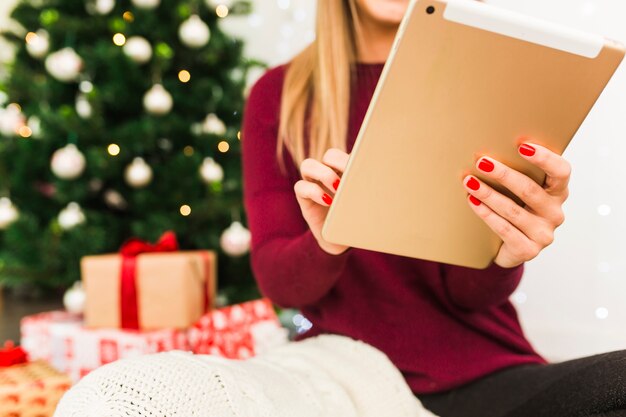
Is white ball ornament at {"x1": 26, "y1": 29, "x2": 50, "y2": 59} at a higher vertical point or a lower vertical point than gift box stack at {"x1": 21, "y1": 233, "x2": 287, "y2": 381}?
higher

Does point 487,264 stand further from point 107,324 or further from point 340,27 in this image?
point 107,324

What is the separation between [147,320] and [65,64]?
0.73 metres

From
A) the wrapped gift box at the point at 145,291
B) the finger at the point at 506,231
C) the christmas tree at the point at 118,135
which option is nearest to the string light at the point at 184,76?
the christmas tree at the point at 118,135

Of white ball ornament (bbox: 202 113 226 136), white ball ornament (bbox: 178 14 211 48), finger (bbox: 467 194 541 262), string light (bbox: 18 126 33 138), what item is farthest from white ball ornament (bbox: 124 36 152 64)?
finger (bbox: 467 194 541 262)

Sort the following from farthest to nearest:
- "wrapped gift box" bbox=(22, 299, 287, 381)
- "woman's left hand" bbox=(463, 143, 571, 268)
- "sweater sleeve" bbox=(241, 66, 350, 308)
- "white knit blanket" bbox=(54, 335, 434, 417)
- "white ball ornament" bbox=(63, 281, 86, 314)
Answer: "white ball ornament" bbox=(63, 281, 86, 314)
"wrapped gift box" bbox=(22, 299, 287, 381)
"sweater sleeve" bbox=(241, 66, 350, 308)
"woman's left hand" bbox=(463, 143, 571, 268)
"white knit blanket" bbox=(54, 335, 434, 417)

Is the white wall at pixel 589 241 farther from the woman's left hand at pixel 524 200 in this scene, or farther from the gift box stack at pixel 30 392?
the gift box stack at pixel 30 392

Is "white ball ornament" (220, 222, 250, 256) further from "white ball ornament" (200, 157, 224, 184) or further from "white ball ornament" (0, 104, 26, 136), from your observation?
"white ball ornament" (0, 104, 26, 136)

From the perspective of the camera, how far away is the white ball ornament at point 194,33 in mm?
1590

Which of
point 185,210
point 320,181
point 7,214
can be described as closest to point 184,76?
point 185,210

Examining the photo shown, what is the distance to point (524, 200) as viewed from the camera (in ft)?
1.79

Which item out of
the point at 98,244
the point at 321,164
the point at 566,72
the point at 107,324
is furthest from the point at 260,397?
the point at 98,244

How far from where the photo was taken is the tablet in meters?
0.46

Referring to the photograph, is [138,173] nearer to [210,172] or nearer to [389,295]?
[210,172]

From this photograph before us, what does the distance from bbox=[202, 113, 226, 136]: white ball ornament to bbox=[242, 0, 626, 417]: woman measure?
81 centimetres
